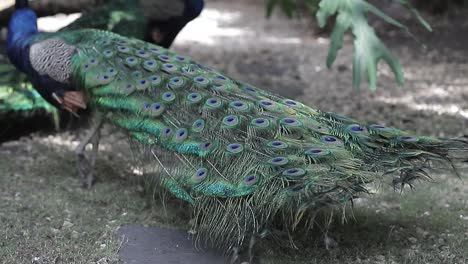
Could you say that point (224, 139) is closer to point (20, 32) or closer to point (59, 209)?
point (59, 209)

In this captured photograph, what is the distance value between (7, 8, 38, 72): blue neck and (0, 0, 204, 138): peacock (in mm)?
365

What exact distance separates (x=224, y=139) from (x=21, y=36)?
217 cm

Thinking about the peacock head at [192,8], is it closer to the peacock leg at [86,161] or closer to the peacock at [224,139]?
the peacock at [224,139]

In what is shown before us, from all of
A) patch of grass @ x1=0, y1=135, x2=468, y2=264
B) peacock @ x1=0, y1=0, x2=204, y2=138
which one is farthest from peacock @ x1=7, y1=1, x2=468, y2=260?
peacock @ x1=0, y1=0, x2=204, y2=138

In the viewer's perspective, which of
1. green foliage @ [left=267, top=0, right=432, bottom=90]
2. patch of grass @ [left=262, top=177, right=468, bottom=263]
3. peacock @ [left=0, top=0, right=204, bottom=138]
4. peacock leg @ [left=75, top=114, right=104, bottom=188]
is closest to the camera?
patch of grass @ [left=262, top=177, right=468, bottom=263]

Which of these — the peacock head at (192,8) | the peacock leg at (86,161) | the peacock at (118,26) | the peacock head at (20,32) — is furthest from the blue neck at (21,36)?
the peacock head at (192,8)

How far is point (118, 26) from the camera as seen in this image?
18.2 feet

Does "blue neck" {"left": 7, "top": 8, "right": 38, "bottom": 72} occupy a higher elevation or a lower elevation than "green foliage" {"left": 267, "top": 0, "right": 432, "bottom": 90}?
lower

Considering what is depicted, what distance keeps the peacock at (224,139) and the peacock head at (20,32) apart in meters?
0.29

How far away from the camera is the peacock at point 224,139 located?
3.19 meters

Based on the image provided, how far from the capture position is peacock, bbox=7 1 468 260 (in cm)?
319

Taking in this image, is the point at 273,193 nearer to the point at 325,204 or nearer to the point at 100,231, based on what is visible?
the point at 325,204

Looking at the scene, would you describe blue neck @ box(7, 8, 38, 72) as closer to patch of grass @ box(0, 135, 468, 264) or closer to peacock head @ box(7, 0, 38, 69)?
peacock head @ box(7, 0, 38, 69)

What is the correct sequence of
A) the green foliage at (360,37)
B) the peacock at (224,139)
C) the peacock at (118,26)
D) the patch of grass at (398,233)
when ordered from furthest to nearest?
the peacock at (118,26) → the green foliage at (360,37) → the patch of grass at (398,233) → the peacock at (224,139)
